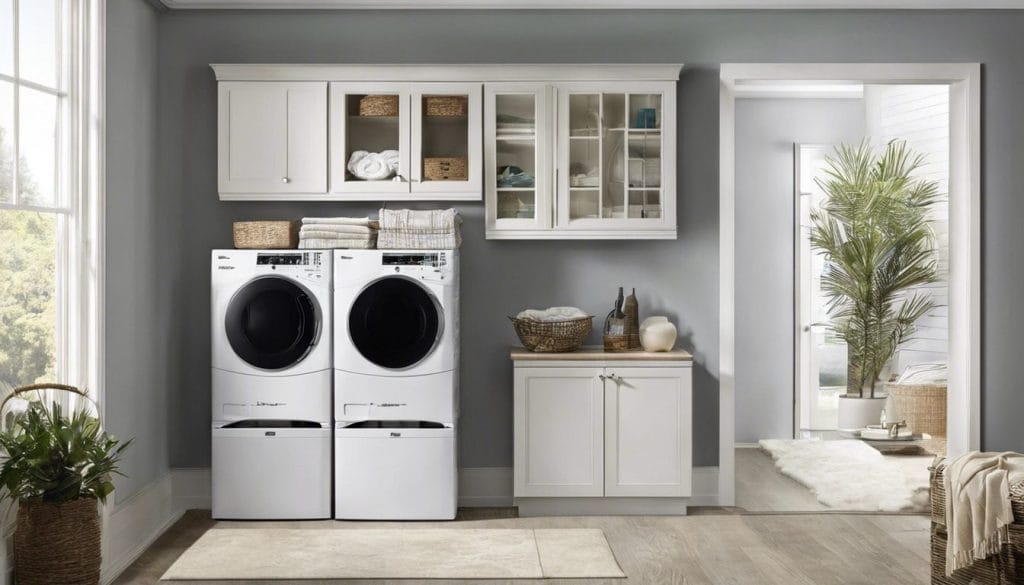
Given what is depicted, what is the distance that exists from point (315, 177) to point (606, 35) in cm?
169

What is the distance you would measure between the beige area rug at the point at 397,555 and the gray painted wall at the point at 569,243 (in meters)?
0.73

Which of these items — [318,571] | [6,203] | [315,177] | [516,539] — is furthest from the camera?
[315,177]

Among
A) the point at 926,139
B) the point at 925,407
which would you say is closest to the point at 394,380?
the point at 925,407

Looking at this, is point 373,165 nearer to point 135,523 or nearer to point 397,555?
point 397,555

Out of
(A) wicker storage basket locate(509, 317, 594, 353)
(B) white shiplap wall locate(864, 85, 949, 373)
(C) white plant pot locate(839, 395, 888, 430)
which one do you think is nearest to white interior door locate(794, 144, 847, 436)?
(C) white plant pot locate(839, 395, 888, 430)

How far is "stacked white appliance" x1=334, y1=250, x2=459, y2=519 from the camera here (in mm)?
4398

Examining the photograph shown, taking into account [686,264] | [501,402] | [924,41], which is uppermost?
[924,41]

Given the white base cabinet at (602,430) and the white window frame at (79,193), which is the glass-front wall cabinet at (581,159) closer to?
the white base cabinet at (602,430)

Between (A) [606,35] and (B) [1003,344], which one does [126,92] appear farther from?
(B) [1003,344]

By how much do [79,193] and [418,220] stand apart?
1.53m

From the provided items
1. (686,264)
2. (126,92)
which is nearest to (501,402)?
(686,264)

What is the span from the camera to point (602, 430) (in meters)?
4.50

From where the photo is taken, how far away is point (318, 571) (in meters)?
3.70

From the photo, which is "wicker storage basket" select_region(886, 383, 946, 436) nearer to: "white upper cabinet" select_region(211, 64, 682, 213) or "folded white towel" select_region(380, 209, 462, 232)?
"white upper cabinet" select_region(211, 64, 682, 213)
